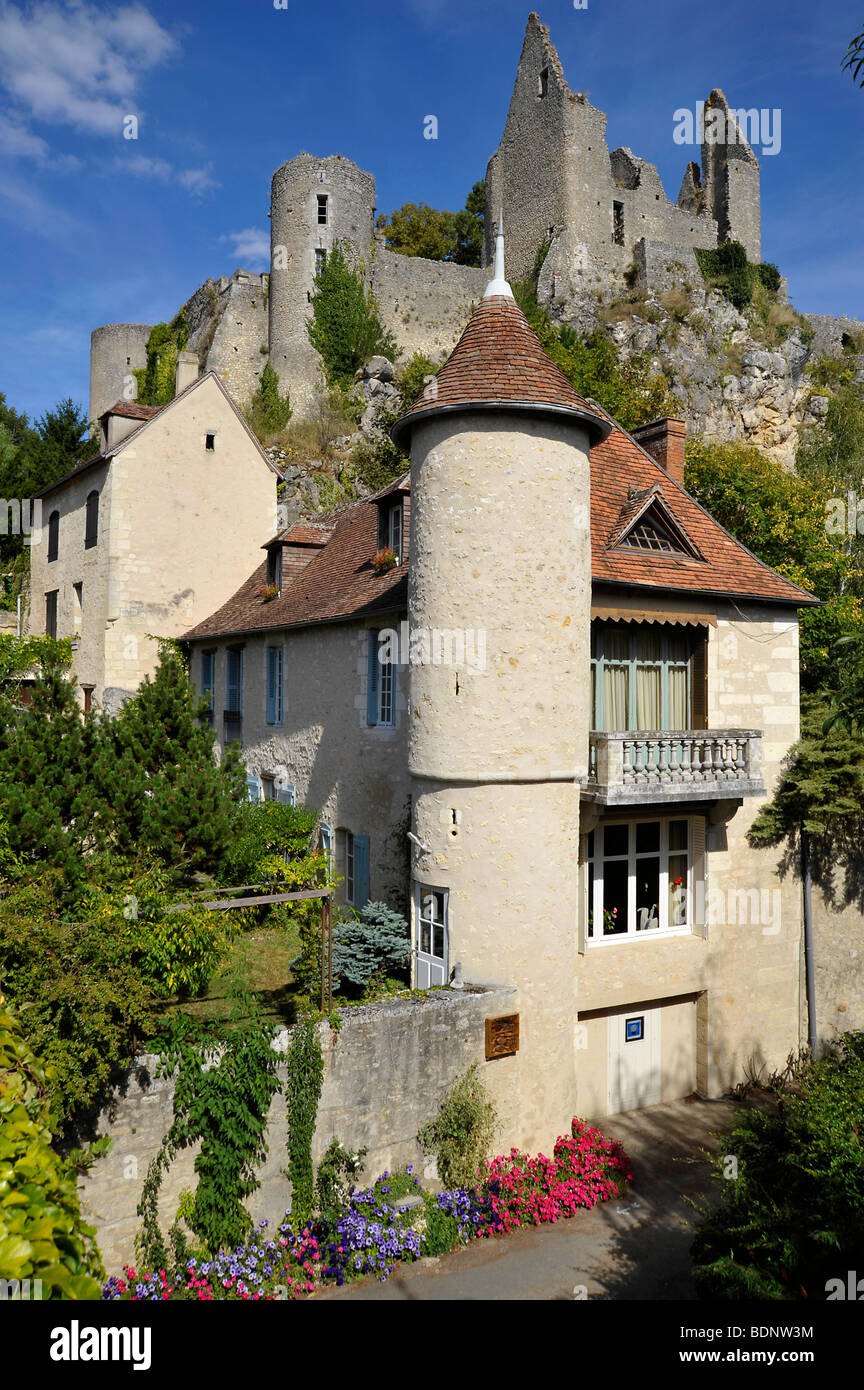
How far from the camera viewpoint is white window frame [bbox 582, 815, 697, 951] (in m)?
12.0

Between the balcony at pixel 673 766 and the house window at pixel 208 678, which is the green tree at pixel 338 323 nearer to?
the house window at pixel 208 678

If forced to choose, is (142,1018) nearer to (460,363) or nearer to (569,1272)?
(569,1272)

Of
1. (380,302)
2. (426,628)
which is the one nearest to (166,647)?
(426,628)

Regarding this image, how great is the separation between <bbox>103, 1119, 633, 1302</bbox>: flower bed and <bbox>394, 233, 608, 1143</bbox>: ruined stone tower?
0.55 meters

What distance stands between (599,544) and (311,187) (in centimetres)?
3721

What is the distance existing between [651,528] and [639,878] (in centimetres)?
536

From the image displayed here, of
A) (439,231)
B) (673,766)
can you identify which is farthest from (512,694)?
(439,231)

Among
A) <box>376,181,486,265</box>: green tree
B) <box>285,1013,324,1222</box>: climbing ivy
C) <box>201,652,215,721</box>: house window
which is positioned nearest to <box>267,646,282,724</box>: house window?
<box>201,652,215,721</box>: house window

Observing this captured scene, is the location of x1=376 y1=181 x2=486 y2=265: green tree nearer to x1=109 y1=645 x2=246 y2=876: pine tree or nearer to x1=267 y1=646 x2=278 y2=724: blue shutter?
x1=267 y1=646 x2=278 y2=724: blue shutter

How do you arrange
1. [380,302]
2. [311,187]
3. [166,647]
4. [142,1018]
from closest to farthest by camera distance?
[142,1018], [166,647], [311,187], [380,302]

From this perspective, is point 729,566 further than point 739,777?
Yes

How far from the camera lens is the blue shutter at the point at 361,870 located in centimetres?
1412

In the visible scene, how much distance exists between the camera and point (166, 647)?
886 inches

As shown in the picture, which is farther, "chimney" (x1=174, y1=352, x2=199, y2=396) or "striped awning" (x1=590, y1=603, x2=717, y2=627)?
"chimney" (x1=174, y1=352, x2=199, y2=396)
